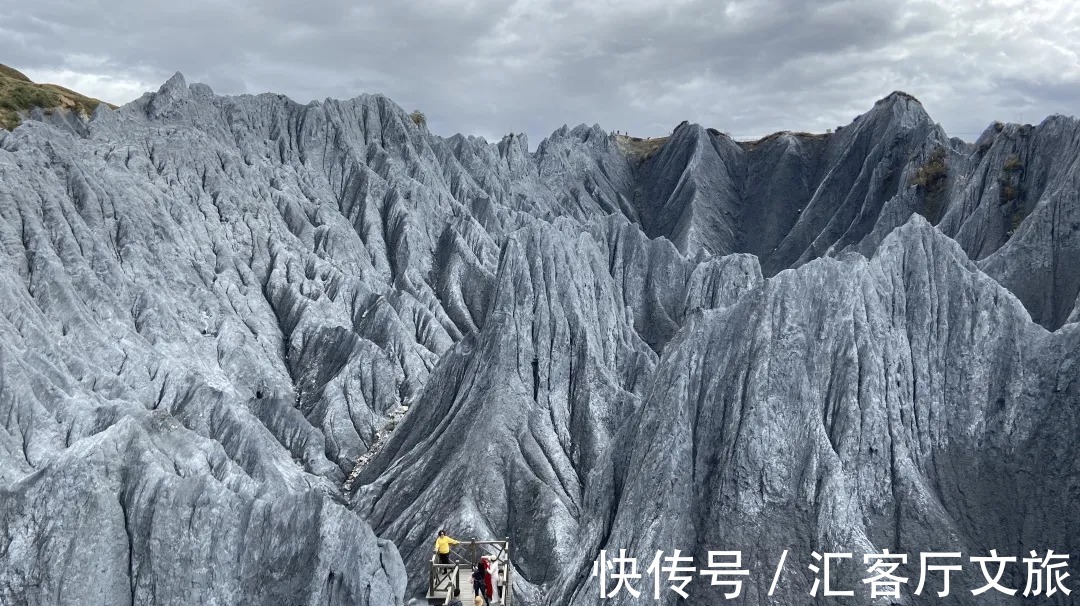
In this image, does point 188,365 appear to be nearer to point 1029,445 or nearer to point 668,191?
point 1029,445

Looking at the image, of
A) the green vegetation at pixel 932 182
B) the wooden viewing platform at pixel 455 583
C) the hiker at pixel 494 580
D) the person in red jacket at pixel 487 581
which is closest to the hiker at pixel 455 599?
the wooden viewing platform at pixel 455 583

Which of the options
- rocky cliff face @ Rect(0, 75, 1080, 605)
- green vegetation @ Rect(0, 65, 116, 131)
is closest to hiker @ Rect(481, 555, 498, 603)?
rocky cliff face @ Rect(0, 75, 1080, 605)

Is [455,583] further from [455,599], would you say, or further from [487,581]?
[487,581]

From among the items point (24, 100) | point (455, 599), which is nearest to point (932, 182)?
point (455, 599)

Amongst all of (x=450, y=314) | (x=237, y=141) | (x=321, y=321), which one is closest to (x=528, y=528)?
(x=321, y=321)

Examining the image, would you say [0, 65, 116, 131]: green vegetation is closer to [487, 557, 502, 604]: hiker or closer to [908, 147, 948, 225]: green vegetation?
[908, 147, 948, 225]: green vegetation

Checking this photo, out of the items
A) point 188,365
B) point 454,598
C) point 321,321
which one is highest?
point 321,321
